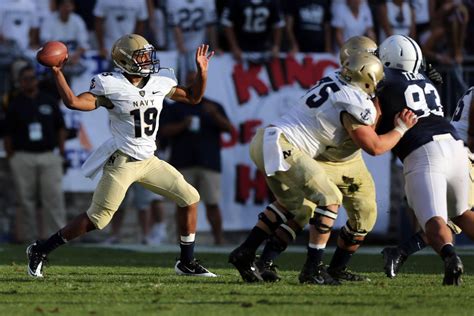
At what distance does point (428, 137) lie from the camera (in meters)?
8.24

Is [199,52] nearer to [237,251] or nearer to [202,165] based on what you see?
[237,251]

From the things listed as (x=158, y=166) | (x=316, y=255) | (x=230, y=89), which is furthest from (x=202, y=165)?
(x=316, y=255)

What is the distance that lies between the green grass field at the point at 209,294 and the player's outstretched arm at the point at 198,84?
4.47 ft

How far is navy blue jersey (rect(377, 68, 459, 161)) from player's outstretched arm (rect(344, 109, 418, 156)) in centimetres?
14

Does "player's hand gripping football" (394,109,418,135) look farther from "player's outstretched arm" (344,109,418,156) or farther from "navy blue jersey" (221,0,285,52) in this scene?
"navy blue jersey" (221,0,285,52)

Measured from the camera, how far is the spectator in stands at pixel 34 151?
1420cm

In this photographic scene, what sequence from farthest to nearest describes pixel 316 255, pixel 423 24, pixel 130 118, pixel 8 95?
pixel 423 24 → pixel 8 95 → pixel 130 118 → pixel 316 255

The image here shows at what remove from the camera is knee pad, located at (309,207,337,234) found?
8.12m

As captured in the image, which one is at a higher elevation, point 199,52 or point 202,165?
point 199,52

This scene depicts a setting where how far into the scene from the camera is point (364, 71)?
8.05m

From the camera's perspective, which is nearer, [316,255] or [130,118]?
[316,255]

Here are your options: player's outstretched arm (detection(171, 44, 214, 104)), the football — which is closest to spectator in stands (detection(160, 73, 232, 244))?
player's outstretched arm (detection(171, 44, 214, 104))

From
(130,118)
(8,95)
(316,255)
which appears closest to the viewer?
(316,255)

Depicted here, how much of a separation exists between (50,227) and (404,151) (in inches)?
276
